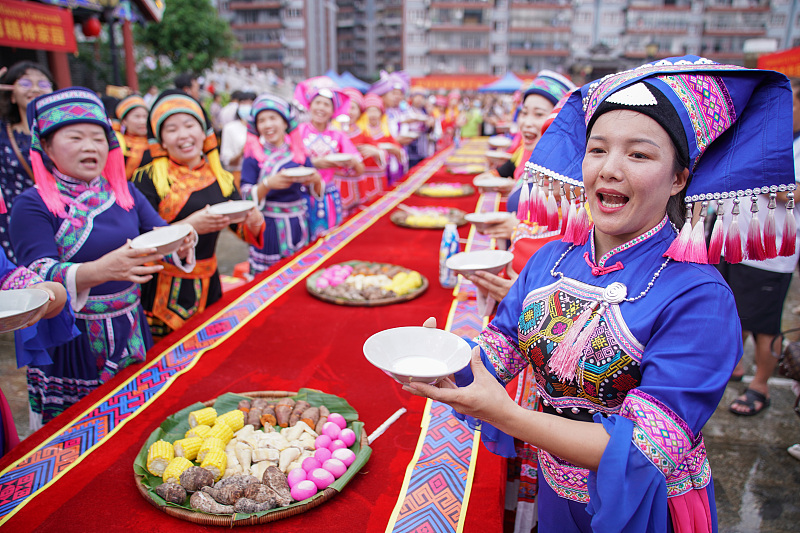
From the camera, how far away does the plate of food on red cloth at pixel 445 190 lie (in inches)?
205

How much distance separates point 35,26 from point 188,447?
805 cm

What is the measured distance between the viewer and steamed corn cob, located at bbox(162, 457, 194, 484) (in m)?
1.37

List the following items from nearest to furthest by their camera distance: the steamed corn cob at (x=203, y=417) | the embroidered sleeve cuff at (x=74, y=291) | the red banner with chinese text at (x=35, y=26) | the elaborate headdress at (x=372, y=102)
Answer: the steamed corn cob at (x=203, y=417) → the embroidered sleeve cuff at (x=74, y=291) → the red banner with chinese text at (x=35, y=26) → the elaborate headdress at (x=372, y=102)

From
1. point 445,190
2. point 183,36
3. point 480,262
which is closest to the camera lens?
point 480,262

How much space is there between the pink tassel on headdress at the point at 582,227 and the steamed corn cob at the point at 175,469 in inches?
47.4

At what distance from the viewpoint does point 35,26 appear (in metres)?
7.04

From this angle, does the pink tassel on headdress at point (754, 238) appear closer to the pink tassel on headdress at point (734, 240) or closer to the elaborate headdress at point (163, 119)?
the pink tassel on headdress at point (734, 240)

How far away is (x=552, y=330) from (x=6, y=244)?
14.4 ft

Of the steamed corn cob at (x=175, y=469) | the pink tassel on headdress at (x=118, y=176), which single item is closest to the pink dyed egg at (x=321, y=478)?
the steamed corn cob at (x=175, y=469)

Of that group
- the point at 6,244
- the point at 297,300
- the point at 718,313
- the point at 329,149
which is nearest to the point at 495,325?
the point at 718,313

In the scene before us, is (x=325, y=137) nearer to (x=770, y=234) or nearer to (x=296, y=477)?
(x=296, y=477)

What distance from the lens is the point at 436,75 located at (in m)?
42.9

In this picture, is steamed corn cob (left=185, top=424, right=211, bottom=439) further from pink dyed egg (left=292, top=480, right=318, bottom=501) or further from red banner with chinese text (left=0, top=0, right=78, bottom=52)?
red banner with chinese text (left=0, top=0, right=78, bottom=52)

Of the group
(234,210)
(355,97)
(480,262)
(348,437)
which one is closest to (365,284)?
(234,210)
